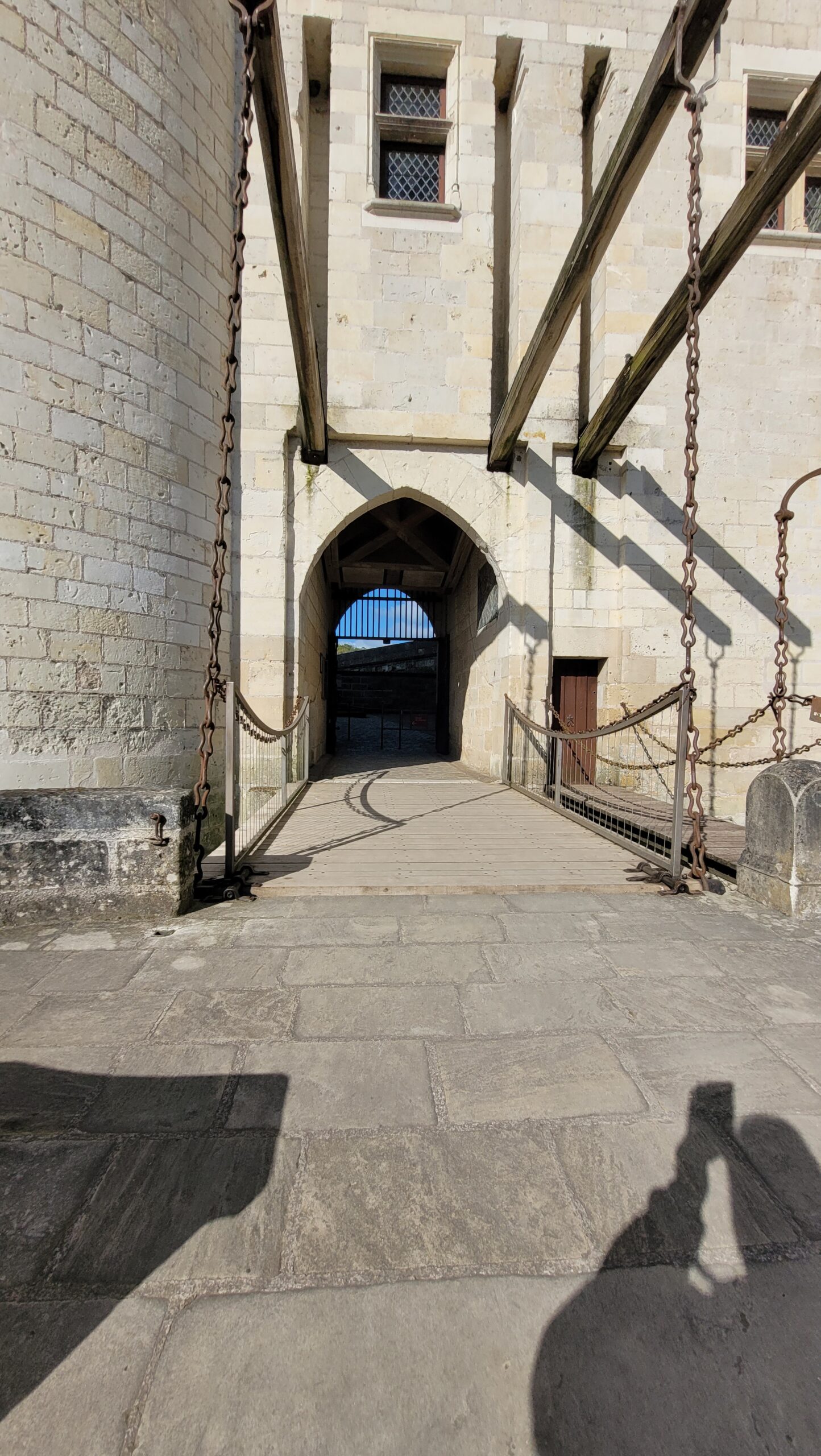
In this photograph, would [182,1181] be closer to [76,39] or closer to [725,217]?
[725,217]

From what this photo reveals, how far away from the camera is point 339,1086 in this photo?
1609 millimetres

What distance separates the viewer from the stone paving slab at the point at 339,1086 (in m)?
1.49

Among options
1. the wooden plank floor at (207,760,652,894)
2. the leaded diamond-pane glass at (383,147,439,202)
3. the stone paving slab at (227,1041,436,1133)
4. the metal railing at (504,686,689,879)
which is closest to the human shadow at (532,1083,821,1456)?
the stone paving slab at (227,1041,436,1133)

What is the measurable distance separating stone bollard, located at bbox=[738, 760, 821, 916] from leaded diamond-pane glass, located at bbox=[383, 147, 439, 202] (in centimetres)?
837

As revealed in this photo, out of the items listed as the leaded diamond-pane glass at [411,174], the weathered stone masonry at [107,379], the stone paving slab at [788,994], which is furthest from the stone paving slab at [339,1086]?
the leaded diamond-pane glass at [411,174]

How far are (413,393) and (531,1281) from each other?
25.5 feet

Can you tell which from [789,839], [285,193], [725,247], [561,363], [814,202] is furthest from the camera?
[814,202]

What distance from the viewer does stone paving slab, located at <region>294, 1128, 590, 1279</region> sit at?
1143mm

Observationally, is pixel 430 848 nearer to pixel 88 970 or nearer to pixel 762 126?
pixel 88 970

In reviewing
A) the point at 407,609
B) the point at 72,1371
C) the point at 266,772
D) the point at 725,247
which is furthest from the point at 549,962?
the point at 407,609

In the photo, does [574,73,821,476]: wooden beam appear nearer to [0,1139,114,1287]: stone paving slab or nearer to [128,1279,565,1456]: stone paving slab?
[128,1279,565,1456]: stone paving slab

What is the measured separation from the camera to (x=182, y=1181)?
131cm

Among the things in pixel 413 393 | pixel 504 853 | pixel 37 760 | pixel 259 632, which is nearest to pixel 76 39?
pixel 413 393

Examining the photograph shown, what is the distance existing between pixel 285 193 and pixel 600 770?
647cm
